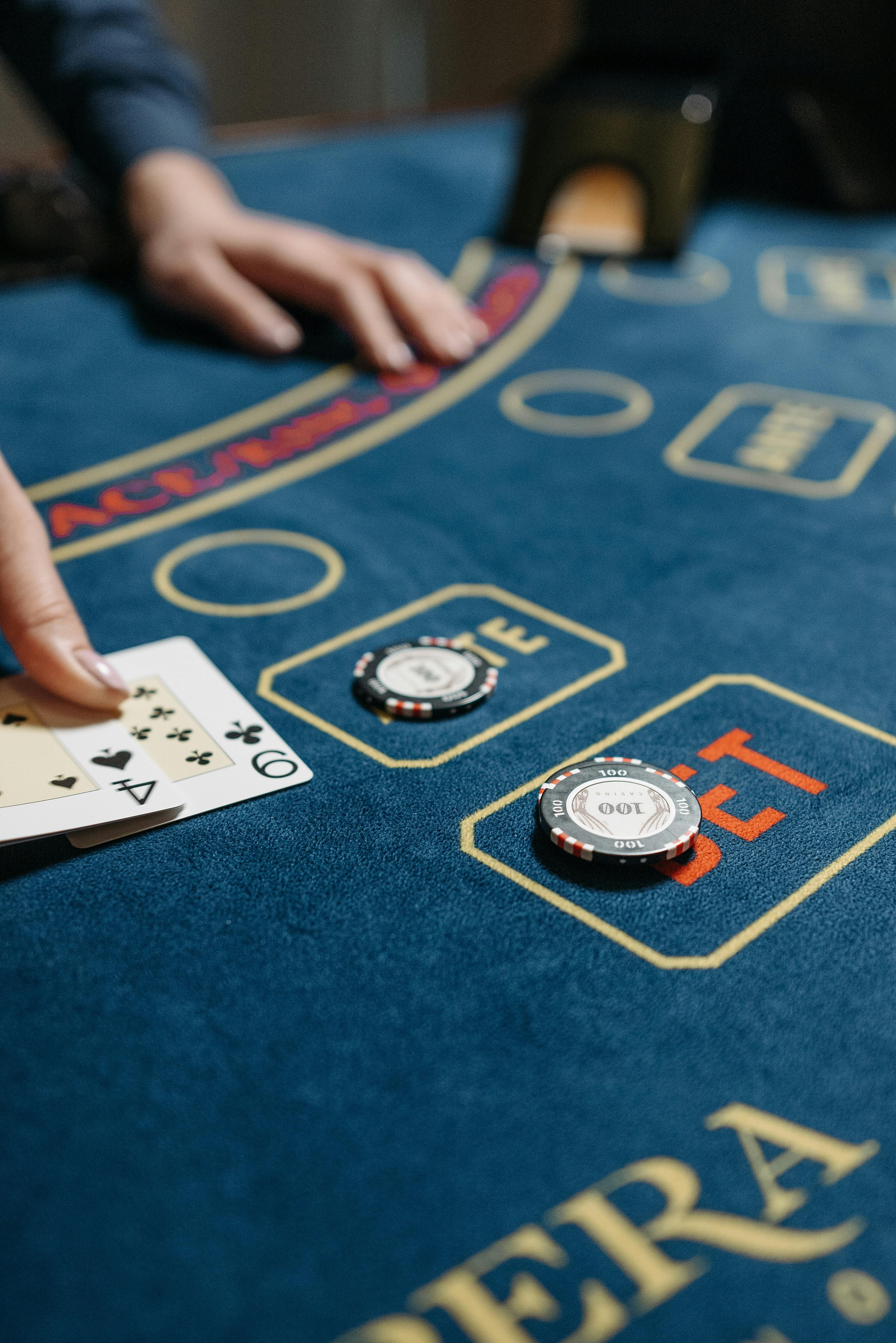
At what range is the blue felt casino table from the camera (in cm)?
73

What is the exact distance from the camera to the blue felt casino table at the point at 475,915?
0.73 m

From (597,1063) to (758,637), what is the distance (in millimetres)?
695

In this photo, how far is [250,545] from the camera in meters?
1.64

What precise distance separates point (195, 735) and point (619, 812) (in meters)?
0.47

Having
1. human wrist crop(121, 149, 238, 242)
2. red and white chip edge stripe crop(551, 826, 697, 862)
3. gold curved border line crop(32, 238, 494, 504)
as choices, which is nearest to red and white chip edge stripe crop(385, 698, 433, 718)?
red and white chip edge stripe crop(551, 826, 697, 862)

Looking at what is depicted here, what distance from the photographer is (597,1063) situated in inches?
33.8

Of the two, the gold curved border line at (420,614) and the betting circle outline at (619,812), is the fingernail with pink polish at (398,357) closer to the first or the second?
the gold curved border line at (420,614)

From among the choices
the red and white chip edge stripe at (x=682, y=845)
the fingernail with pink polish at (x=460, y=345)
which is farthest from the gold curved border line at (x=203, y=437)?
the red and white chip edge stripe at (x=682, y=845)

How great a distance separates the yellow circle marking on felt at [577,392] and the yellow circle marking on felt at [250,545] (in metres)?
0.55

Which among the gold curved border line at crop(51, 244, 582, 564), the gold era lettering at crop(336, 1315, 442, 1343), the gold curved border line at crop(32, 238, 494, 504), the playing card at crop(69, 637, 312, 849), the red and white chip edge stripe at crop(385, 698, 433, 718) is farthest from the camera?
the gold curved border line at crop(32, 238, 494, 504)

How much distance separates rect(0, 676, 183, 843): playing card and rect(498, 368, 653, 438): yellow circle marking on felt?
104 centimetres

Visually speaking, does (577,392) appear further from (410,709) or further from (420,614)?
(410,709)

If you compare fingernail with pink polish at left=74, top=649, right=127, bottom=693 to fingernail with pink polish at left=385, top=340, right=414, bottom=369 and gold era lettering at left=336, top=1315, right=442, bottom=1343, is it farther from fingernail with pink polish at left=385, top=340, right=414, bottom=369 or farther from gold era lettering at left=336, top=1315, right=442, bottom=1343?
fingernail with pink polish at left=385, top=340, right=414, bottom=369

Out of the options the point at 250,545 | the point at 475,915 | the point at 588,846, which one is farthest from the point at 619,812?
the point at 250,545
